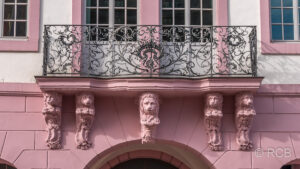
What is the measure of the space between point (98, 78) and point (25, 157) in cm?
200

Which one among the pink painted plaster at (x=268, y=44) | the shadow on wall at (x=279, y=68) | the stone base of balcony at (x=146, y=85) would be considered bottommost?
the stone base of balcony at (x=146, y=85)

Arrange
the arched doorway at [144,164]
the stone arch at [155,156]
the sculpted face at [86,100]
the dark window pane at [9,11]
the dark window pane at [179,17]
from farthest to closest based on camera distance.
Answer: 1. the arched doorway at [144,164]
2. the stone arch at [155,156]
3. the dark window pane at [179,17]
4. the dark window pane at [9,11]
5. the sculpted face at [86,100]

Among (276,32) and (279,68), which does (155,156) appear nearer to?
(279,68)

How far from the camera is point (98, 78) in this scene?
12602mm

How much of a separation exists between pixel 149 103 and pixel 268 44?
8.81 feet

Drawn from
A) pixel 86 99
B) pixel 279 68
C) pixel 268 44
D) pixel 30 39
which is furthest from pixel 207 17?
pixel 30 39

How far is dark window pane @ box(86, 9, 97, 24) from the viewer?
44.8 feet

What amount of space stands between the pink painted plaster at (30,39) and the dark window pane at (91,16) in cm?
94

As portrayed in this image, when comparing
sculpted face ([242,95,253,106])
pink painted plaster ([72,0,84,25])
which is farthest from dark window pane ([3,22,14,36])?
sculpted face ([242,95,253,106])

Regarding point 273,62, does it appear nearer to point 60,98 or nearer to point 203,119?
point 203,119

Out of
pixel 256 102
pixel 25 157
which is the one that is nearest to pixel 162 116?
pixel 256 102

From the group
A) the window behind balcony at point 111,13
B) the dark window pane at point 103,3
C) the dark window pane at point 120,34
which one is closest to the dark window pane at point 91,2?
the window behind balcony at point 111,13

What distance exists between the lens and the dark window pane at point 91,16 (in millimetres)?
13656

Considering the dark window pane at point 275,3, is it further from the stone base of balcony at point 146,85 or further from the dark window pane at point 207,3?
the stone base of balcony at point 146,85
